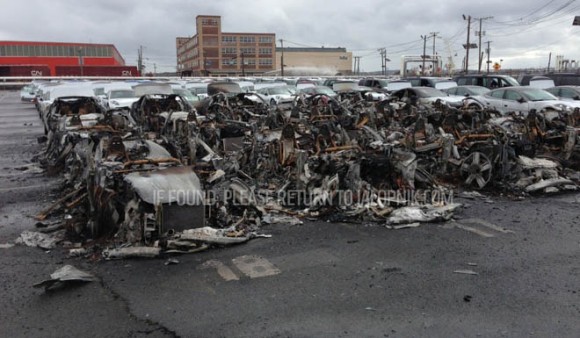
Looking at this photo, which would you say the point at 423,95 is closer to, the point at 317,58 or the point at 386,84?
the point at 386,84

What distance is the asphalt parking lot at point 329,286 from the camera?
388 cm

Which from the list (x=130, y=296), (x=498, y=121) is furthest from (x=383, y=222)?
(x=498, y=121)

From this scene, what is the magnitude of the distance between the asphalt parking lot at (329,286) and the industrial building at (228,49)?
3969 inches

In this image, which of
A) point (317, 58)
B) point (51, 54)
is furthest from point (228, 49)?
point (51, 54)

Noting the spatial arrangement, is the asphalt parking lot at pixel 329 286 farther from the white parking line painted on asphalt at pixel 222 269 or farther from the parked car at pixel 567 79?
the parked car at pixel 567 79

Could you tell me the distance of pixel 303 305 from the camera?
4.27m

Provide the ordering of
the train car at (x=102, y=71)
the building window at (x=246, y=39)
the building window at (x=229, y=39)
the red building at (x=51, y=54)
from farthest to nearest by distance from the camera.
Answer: the building window at (x=246, y=39) < the building window at (x=229, y=39) < the red building at (x=51, y=54) < the train car at (x=102, y=71)

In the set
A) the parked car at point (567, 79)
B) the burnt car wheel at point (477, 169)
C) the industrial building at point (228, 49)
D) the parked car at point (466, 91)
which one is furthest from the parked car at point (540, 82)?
the industrial building at point (228, 49)

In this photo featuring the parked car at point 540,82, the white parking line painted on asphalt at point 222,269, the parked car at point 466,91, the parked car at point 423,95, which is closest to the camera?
the white parking line painted on asphalt at point 222,269

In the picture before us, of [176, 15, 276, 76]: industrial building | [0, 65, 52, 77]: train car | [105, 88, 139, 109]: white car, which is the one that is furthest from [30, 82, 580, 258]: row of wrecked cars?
[176, 15, 276, 76]: industrial building

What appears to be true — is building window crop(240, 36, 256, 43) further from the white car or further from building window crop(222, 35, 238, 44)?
the white car

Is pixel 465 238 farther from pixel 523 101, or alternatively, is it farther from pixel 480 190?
pixel 523 101

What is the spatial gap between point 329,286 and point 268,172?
196 inches

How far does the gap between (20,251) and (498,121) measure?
10.9 metres
